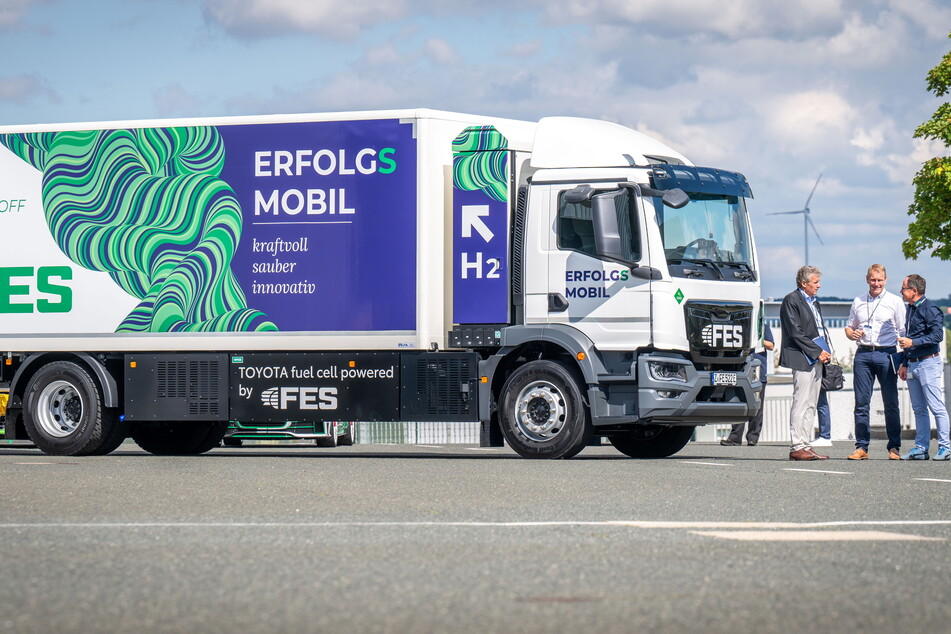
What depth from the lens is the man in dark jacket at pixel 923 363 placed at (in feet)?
46.3

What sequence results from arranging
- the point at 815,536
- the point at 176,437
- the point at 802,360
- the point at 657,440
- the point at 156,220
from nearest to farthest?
the point at 815,536, the point at 802,360, the point at 156,220, the point at 657,440, the point at 176,437

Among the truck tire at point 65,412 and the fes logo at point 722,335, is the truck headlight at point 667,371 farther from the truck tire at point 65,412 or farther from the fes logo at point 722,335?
the truck tire at point 65,412

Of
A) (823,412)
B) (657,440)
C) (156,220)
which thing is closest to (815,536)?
(657,440)

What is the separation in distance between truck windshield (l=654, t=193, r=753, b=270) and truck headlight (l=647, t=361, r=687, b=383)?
0.98 meters

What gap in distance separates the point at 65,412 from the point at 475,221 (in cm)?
482

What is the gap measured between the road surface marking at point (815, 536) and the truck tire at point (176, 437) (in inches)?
410

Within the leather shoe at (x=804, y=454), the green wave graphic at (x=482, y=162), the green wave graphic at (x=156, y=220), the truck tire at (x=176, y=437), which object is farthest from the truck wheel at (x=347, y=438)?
the leather shoe at (x=804, y=454)

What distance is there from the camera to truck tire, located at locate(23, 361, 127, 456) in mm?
15117

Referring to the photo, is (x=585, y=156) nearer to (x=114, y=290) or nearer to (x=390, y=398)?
(x=390, y=398)

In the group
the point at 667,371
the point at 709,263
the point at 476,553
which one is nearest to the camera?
the point at 476,553

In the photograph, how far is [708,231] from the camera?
14.4 meters

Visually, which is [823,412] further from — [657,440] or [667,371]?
[667,371]

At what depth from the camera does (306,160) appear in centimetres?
1472

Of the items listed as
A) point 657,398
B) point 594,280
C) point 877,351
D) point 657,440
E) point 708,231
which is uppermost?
point 708,231
